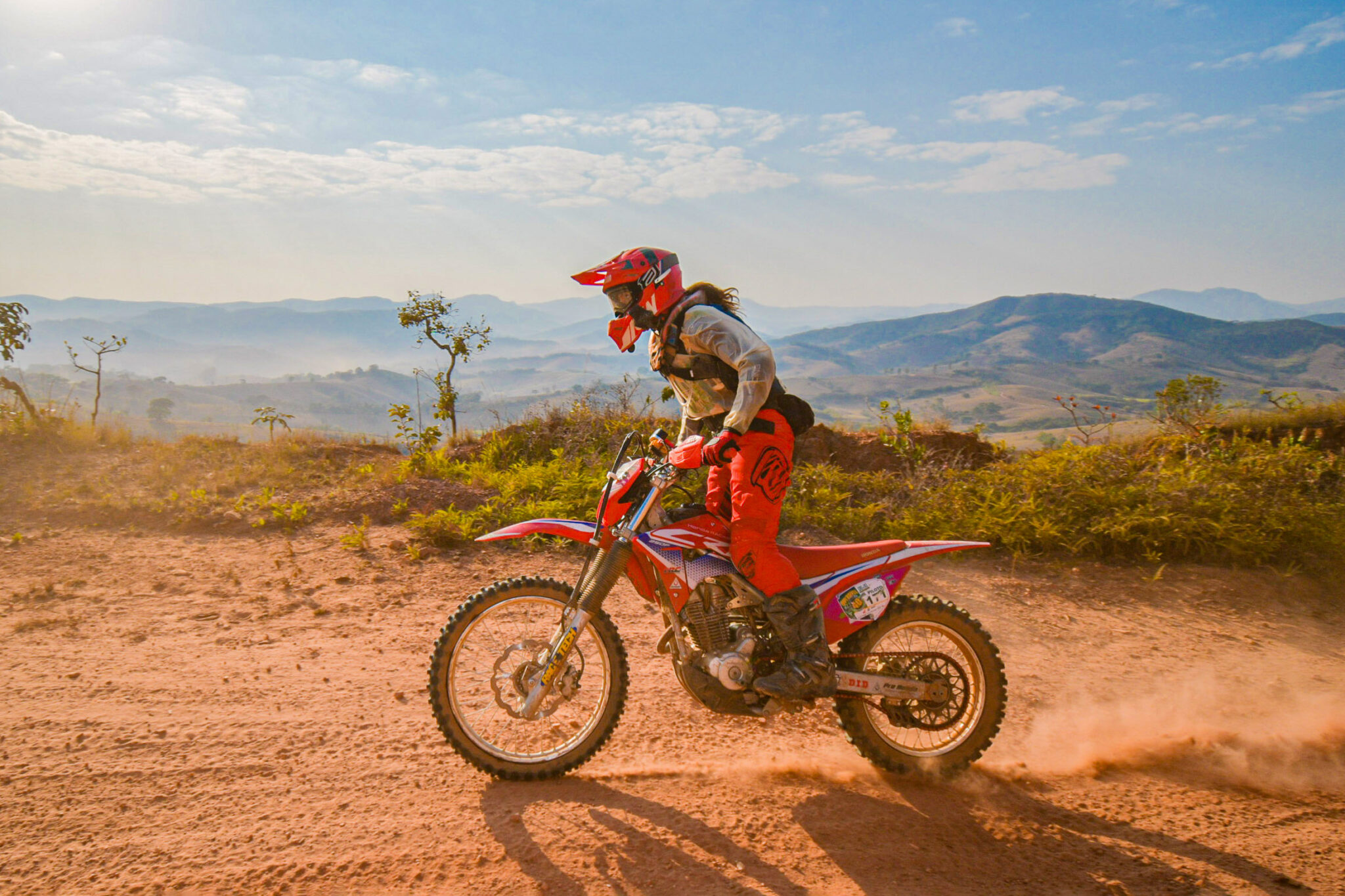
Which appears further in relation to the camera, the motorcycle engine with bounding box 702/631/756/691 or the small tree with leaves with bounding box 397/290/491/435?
the small tree with leaves with bounding box 397/290/491/435

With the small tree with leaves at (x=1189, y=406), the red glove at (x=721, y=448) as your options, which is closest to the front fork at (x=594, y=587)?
the red glove at (x=721, y=448)

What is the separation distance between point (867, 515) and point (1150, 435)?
4.40 metres

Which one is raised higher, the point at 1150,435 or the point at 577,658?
the point at 1150,435

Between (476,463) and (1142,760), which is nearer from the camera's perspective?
(1142,760)

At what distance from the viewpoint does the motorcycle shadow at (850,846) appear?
285 centimetres

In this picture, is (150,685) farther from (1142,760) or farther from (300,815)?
(1142,760)

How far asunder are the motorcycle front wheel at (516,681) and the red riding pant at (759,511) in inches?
30.9

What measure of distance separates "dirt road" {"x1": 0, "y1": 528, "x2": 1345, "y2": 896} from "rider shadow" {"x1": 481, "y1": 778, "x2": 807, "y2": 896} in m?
0.01

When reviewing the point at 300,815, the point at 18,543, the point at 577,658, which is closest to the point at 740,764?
the point at 577,658

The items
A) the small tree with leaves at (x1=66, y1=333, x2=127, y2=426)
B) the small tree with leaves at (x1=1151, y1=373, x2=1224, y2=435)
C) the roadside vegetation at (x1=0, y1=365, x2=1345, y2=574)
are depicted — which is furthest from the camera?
the small tree with leaves at (x1=66, y1=333, x2=127, y2=426)

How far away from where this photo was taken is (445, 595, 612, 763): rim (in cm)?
351

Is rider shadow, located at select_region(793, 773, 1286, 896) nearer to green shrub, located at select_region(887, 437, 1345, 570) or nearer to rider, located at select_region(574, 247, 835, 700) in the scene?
rider, located at select_region(574, 247, 835, 700)

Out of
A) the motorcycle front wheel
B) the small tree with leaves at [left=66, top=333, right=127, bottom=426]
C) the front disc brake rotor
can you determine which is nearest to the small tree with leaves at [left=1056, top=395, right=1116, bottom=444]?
the motorcycle front wheel

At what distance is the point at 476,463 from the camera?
9289 mm
